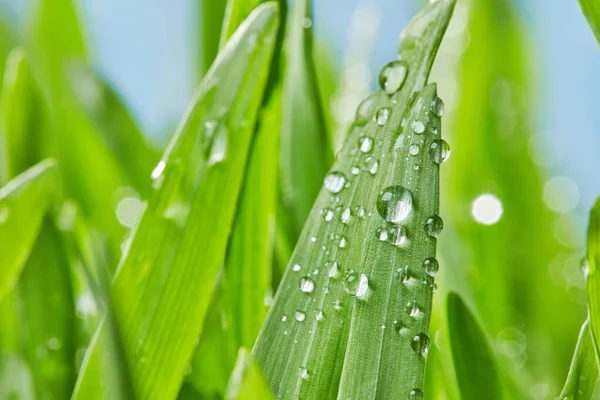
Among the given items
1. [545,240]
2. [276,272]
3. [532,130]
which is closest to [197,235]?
[276,272]

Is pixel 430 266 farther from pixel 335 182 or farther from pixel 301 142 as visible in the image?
pixel 301 142

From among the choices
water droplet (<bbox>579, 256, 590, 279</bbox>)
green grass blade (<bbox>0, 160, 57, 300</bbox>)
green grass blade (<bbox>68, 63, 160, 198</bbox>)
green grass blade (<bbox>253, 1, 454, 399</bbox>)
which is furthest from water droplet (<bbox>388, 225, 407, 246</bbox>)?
green grass blade (<bbox>68, 63, 160, 198</bbox>)

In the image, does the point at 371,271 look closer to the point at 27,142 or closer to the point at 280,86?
the point at 280,86

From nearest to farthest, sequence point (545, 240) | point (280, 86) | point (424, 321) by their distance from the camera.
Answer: point (424, 321) < point (280, 86) < point (545, 240)

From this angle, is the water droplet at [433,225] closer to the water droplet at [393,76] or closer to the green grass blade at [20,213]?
the water droplet at [393,76]

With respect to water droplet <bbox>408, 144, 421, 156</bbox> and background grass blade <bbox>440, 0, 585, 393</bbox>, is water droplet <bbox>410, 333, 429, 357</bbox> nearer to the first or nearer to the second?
water droplet <bbox>408, 144, 421, 156</bbox>
